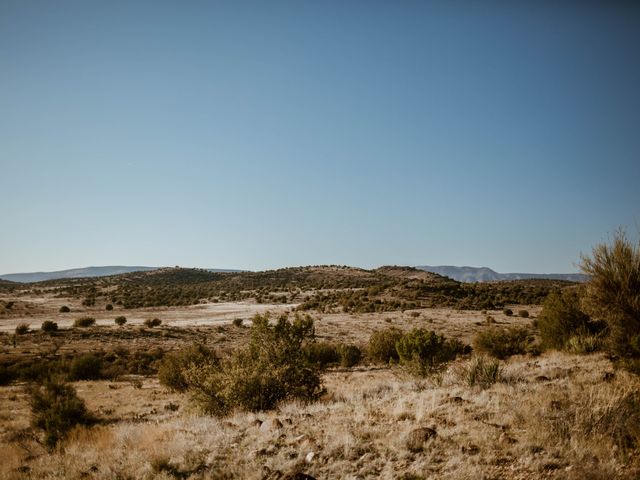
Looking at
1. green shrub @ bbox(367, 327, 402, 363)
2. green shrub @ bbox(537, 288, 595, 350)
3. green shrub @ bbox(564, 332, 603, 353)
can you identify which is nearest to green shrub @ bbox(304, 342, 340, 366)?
green shrub @ bbox(367, 327, 402, 363)

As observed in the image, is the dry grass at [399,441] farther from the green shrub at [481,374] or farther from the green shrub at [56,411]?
the green shrub at [56,411]

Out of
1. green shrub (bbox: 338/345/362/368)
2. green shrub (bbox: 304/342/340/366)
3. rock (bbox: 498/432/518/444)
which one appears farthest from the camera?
green shrub (bbox: 304/342/340/366)

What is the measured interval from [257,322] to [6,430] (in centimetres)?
1015

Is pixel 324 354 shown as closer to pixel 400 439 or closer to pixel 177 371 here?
pixel 177 371

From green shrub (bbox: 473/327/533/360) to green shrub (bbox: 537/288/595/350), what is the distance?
194 centimetres

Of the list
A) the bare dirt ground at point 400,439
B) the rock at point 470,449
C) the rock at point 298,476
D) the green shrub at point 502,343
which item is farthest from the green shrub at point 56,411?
the green shrub at point 502,343

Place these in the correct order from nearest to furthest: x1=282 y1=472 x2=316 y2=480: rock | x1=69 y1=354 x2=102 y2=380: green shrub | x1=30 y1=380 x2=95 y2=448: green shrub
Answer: x1=282 y1=472 x2=316 y2=480: rock → x1=30 y1=380 x2=95 y2=448: green shrub → x1=69 y1=354 x2=102 y2=380: green shrub

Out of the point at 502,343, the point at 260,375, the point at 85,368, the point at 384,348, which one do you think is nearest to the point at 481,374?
the point at 260,375

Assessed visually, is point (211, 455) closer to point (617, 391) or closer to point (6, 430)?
point (617, 391)

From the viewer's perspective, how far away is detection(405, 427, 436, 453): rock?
20.0 feet

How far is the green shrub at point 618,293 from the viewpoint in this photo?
10492mm

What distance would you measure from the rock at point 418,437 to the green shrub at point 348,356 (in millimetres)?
19130

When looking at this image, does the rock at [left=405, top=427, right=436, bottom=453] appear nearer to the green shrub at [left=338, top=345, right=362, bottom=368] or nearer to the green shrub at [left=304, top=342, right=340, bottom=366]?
the green shrub at [left=338, top=345, right=362, bottom=368]

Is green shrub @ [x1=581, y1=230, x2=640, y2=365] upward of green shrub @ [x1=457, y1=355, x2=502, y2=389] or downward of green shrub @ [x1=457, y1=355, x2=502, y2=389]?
upward
